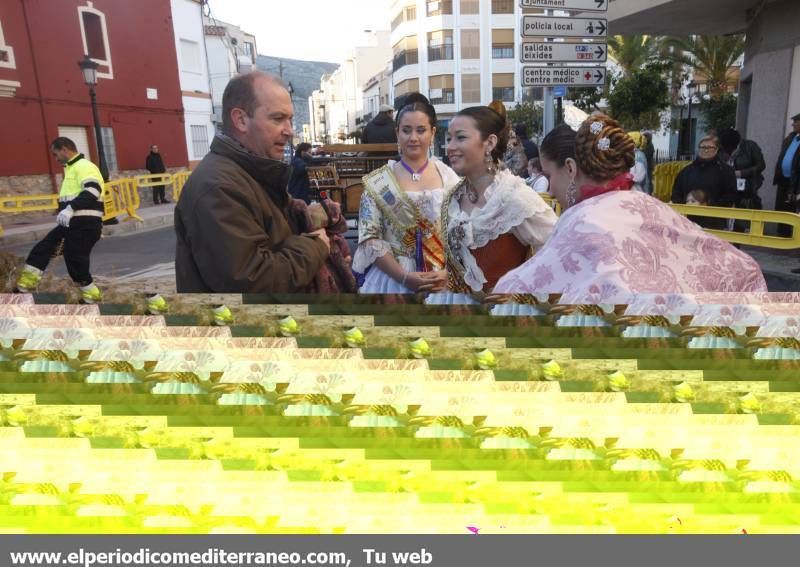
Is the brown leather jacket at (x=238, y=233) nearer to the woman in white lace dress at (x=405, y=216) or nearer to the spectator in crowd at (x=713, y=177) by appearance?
the woman in white lace dress at (x=405, y=216)

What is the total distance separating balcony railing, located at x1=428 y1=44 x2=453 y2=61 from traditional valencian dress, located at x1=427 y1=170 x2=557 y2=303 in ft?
143

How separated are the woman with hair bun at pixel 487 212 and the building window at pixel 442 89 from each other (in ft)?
139

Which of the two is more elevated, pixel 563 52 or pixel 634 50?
pixel 634 50

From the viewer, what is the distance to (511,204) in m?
2.43

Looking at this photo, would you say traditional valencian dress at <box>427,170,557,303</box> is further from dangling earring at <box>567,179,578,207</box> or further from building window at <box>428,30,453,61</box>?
building window at <box>428,30,453,61</box>

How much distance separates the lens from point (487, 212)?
2451 millimetres

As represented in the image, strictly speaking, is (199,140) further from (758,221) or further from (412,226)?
(412,226)

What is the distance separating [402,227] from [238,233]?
1341 mm

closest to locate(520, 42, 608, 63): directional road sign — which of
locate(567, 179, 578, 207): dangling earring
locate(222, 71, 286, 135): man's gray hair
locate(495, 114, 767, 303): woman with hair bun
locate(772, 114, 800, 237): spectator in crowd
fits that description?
locate(772, 114, 800, 237): spectator in crowd

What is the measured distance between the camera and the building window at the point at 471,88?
1662 inches

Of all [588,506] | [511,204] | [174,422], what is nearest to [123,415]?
[174,422]

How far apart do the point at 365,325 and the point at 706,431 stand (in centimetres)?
49

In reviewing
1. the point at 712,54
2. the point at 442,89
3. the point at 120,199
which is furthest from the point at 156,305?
the point at 442,89
